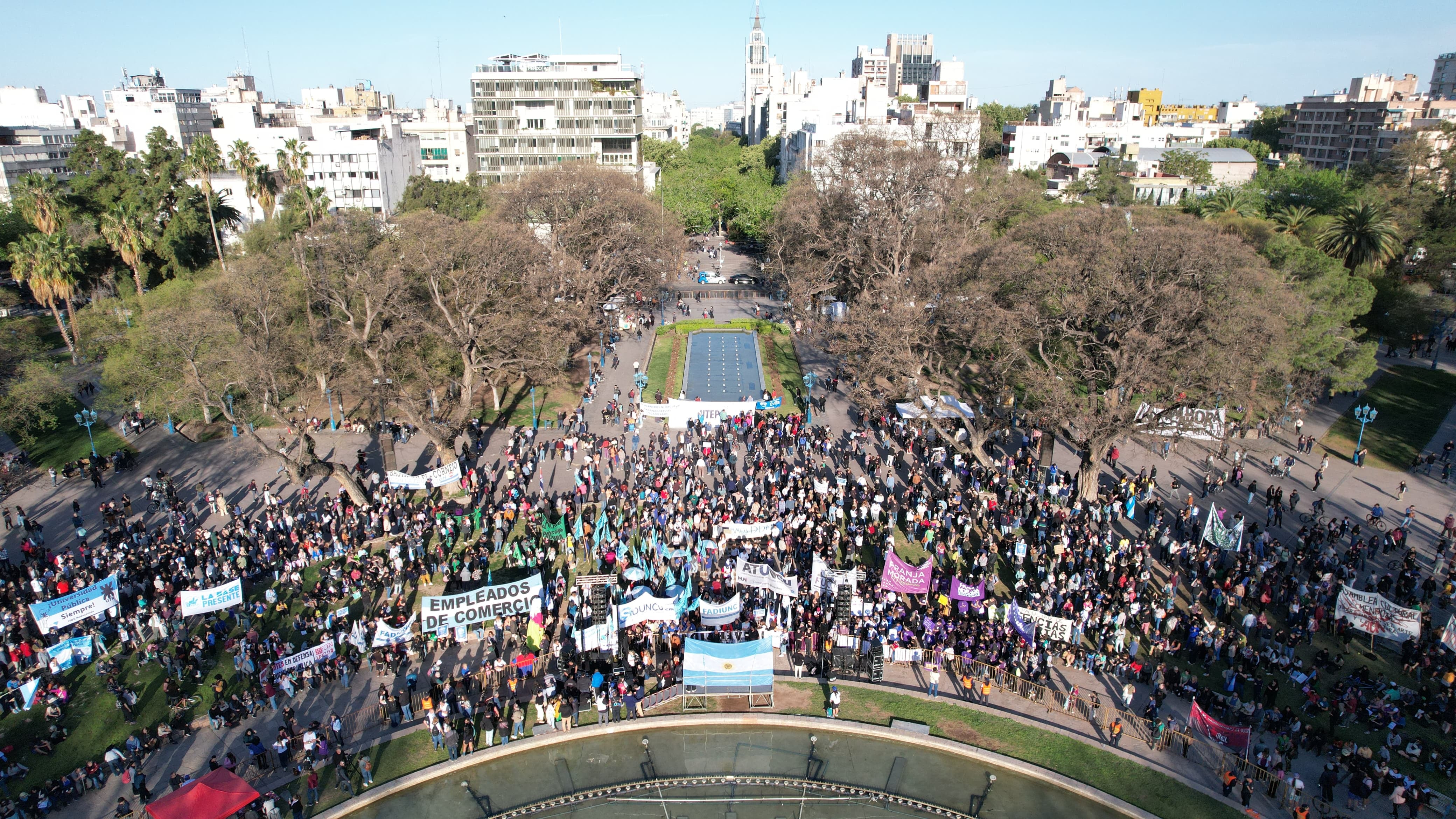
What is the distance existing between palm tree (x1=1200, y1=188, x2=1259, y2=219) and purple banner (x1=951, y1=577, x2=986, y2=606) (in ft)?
163

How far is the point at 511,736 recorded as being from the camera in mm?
20250

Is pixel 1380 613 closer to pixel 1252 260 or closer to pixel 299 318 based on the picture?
pixel 1252 260

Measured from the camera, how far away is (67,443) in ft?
131

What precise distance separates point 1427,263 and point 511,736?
60.7m

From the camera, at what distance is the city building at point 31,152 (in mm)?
92750

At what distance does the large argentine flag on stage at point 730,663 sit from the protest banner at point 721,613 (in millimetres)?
1590

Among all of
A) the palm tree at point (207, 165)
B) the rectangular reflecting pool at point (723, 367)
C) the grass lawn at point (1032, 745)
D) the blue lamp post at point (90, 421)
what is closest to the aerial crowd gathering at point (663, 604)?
the grass lawn at point (1032, 745)

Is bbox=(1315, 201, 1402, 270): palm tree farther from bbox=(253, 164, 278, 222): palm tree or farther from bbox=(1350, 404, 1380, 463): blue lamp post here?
bbox=(253, 164, 278, 222): palm tree

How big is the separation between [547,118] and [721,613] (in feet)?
286

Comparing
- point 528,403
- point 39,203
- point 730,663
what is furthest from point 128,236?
point 730,663

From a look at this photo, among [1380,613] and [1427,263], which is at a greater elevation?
[1427,263]

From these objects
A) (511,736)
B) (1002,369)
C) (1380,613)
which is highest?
(1002,369)

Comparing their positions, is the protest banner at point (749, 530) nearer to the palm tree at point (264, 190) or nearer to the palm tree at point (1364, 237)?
the palm tree at point (1364, 237)

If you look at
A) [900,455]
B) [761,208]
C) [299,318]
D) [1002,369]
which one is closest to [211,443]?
[299,318]
